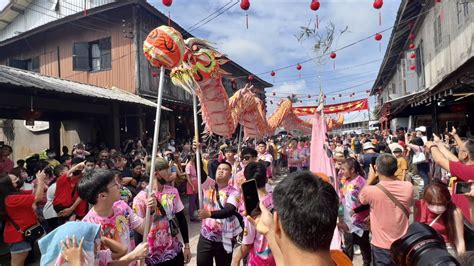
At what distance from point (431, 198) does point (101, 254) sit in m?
2.64

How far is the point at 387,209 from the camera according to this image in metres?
3.18

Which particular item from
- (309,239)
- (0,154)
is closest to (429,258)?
(309,239)

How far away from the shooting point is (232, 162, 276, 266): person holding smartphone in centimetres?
275

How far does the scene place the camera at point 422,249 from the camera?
99 cm

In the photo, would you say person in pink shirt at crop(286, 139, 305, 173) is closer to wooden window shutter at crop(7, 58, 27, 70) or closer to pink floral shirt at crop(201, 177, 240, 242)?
pink floral shirt at crop(201, 177, 240, 242)

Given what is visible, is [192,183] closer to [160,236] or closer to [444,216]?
[160,236]

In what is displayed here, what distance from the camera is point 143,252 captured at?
220 cm

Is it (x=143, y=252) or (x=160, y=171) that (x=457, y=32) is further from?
(x=143, y=252)

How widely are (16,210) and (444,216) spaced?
15.3 ft

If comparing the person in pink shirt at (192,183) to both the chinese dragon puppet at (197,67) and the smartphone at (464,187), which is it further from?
the smartphone at (464,187)

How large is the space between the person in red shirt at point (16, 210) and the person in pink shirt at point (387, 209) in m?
3.72

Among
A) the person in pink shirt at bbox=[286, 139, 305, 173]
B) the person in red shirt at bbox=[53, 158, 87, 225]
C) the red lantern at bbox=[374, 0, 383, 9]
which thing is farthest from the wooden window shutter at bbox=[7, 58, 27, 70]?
the red lantern at bbox=[374, 0, 383, 9]

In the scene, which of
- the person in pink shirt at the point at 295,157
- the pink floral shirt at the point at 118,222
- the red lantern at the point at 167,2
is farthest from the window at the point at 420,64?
the pink floral shirt at the point at 118,222

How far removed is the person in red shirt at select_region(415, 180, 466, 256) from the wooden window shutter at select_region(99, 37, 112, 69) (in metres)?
13.5
